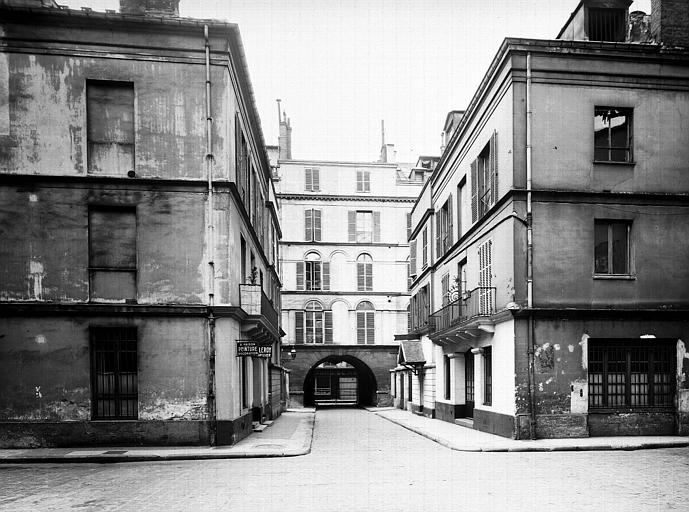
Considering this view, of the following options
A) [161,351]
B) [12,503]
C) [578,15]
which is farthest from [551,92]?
[12,503]

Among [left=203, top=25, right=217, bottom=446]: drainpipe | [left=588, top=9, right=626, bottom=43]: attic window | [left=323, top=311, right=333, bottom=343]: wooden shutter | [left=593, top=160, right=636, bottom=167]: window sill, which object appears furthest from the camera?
[left=323, top=311, right=333, bottom=343]: wooden shutter

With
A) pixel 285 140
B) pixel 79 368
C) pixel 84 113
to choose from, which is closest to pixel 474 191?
pixel 84 113

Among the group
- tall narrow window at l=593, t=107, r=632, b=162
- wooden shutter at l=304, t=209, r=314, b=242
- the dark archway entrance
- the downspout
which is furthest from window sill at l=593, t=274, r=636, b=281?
the dark archway entrance

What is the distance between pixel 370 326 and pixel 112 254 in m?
28.7

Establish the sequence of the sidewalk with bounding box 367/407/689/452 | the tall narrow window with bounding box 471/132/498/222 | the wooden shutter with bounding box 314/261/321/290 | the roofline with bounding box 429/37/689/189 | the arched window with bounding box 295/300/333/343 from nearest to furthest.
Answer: the sidewalk with bounding box 367/407/689/452 < the roofline with bounding box 429/37/689/189 < the tall narrow window with bounding box 471/132/498/222 < the arched window with bounding box 295/300/333/343 < the wooden shutter with bounding box 314/261/321/290

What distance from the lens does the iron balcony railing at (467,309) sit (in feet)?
59.6

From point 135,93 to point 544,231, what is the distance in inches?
449

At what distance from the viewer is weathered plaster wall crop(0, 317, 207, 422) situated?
14875mm

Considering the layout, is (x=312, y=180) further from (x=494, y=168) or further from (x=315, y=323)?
(x=494, y=168)

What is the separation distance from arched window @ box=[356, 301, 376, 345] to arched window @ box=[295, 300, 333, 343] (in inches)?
75.5

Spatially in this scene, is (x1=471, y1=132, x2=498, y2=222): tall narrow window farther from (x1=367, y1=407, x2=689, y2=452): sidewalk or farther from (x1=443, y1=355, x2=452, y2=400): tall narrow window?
(x1=443, y1=355, x2=452, y2=400): tall narrow window

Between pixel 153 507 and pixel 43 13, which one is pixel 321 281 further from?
pixel 153 507

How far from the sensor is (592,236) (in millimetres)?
16656

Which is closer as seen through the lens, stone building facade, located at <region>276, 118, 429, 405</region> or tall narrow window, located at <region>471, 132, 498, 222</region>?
tall narrow window, located at <region>471, 132, 498, 222</region>
